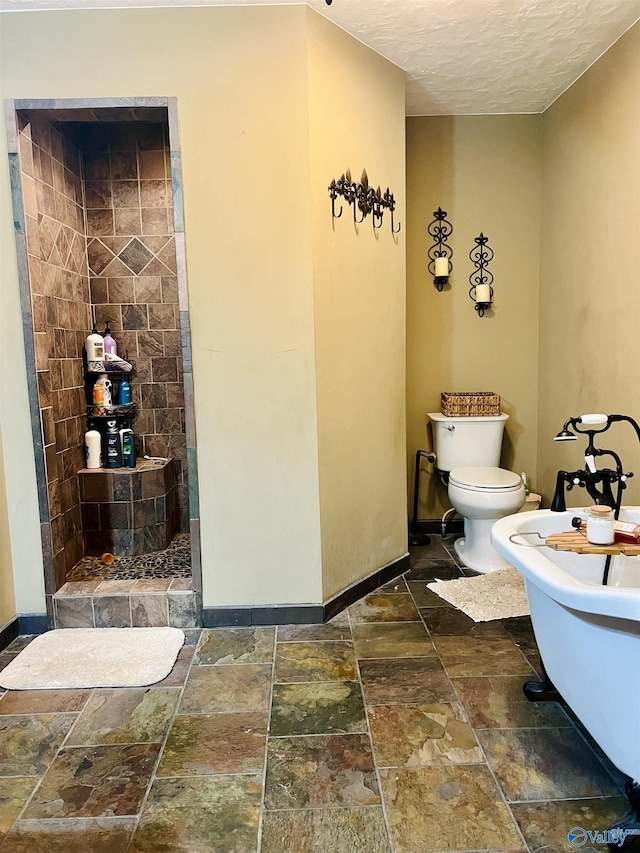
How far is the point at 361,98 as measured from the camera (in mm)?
2627

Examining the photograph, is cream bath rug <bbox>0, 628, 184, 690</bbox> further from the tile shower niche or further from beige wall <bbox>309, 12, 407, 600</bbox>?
beige wall <bbox>309, 12, 407, 600</bbox>

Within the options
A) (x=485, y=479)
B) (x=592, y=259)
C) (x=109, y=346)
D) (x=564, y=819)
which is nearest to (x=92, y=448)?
(x=109, y=346)

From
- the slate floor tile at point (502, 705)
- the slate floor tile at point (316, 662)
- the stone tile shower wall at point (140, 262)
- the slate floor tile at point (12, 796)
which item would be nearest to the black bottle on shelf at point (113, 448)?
the stone tile shower wall at point (140, 262)

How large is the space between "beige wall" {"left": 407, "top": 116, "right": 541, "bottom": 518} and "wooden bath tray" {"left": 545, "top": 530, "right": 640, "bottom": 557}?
80.4 inches

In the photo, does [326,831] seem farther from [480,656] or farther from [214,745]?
[480,656]

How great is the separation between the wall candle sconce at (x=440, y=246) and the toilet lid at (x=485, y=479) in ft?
3.88

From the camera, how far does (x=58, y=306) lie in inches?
111

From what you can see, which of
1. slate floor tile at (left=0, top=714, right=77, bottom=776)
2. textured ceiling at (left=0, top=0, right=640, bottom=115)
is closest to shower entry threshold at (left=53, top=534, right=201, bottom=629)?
slate floor tile at (left=0, top=714, right=77, bottom=776)

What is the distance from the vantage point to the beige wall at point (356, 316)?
247cm

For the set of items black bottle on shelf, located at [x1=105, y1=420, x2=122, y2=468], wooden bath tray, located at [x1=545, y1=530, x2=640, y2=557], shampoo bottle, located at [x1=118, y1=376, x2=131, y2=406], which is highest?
shampoo bottle, located at [x1=118, y1=376, x2=131, y2=406]

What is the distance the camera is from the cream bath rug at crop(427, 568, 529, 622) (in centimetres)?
268

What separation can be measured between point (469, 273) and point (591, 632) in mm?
2632

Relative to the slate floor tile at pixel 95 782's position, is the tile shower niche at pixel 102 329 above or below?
above

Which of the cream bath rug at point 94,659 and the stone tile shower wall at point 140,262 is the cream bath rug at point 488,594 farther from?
the stone tile shower wall at point 140,262
